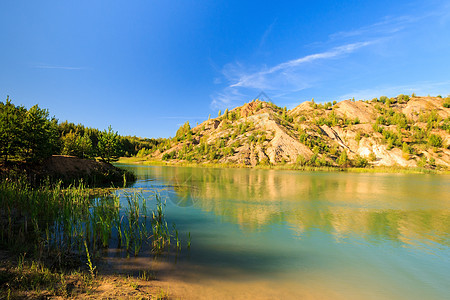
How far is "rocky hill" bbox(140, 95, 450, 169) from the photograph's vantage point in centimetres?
11125

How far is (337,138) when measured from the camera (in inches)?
5468

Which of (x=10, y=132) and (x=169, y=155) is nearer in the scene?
(x=10, y=132)

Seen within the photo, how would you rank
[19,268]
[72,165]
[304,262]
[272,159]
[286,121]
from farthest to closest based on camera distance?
1. [286,121]
2. [272,159]
3. [72,165]
4. [304,262]
5. [19,268]

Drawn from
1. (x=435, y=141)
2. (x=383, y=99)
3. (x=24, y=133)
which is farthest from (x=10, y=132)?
(x=383, y=99)

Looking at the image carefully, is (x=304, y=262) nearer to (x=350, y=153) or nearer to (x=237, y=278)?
(x=237, y=278)

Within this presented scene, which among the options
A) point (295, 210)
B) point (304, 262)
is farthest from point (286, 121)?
point (304, 262)

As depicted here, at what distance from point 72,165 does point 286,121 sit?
15040cm

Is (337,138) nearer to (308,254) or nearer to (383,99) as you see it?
(383,99)

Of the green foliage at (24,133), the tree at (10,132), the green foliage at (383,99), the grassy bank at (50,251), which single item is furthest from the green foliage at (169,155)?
the green foliage at (383,99)

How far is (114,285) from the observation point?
6996 millimetres

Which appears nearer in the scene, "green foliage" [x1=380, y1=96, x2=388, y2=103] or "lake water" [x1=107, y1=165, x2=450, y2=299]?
"lake water" [x1=107, y1=165, x2=450, y2=299]

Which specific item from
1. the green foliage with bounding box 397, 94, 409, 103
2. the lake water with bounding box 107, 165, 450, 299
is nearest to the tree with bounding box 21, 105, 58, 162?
the lake water with bounding box 107, 165, 450, 299

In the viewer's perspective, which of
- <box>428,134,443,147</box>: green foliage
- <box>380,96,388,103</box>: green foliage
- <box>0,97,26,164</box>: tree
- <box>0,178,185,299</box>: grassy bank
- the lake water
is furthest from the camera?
<box>380,96,388,103</box>: green foliage

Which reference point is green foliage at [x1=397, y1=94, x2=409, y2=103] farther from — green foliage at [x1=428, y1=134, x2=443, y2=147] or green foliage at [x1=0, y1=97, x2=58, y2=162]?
green foliage at [x1=0, y1=97, x2=58, y2=162]
